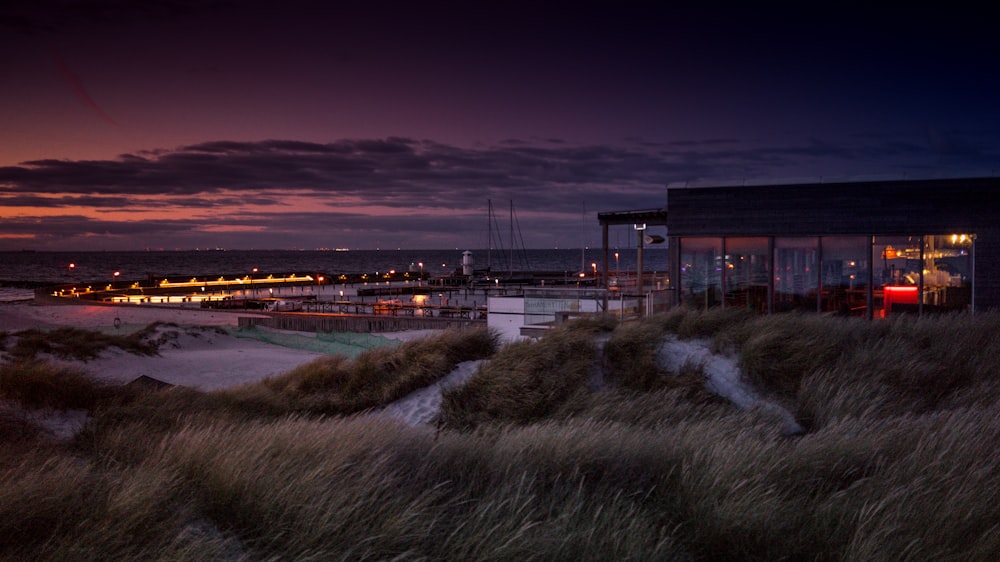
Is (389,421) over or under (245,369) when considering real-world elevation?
over

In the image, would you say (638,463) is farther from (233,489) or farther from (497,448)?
(233,489)

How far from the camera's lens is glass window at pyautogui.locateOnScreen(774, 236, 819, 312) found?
17172mm

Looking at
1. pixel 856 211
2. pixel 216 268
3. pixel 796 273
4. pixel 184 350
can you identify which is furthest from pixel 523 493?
pixel 216 268

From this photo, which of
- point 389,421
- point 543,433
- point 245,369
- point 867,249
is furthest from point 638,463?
point 245,369

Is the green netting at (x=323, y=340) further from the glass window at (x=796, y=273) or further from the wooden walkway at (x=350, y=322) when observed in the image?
the glass window at (x=796, y=273)

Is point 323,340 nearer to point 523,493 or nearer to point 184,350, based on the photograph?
point 184,350

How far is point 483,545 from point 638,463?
1724 millimetres

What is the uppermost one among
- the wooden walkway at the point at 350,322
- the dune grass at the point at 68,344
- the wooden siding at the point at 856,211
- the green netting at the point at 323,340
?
the wooden siding at the point at 856,211

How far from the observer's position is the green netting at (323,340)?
80.4 feet

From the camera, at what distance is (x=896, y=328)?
10.8 metres

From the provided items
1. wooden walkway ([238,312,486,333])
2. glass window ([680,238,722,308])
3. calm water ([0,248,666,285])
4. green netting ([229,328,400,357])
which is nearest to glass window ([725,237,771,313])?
glass window ([680,238,722,308])

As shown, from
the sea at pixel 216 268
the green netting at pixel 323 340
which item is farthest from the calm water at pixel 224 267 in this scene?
the green netting at pixel 323 340

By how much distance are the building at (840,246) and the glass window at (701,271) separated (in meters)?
0.03

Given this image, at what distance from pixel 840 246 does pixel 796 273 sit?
1.15 metres
